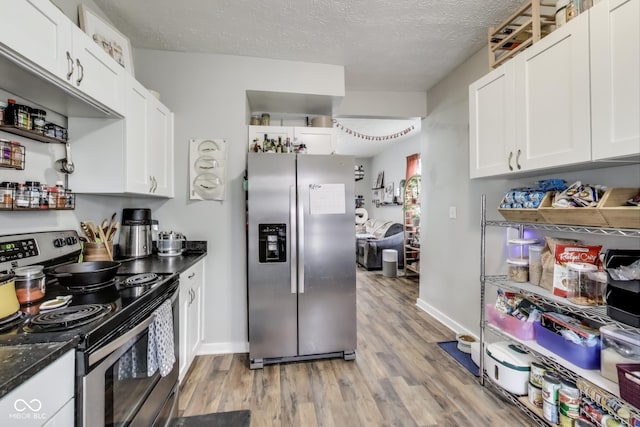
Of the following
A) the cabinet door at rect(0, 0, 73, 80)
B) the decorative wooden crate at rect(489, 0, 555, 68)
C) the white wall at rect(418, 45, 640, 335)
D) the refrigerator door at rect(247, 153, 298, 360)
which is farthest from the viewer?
the white wall at rect(418, 45, 640, 335)

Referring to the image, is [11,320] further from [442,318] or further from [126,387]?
[442,318]

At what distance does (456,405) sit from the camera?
188 centimetres

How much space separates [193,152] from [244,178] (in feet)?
1.60

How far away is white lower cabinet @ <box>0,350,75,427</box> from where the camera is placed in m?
0.69

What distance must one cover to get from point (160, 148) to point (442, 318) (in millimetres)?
3202

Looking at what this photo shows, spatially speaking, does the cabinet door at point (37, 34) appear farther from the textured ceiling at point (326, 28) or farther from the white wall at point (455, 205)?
the white wall at point (455, 205)

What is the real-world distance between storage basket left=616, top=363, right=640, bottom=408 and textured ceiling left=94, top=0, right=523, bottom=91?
7.08 feet

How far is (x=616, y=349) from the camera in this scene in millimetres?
1396

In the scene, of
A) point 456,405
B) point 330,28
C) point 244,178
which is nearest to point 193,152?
point 244,178

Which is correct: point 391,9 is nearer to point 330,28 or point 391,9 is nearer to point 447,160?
point 330,28

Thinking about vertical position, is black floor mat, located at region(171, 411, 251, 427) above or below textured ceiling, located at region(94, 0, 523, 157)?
below

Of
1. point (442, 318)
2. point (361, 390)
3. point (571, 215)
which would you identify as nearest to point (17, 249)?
point (361, 390)

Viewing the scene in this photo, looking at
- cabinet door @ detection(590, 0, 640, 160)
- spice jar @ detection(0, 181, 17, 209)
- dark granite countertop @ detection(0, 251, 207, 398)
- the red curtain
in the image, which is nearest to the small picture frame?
spice jar @ detection(0, 181, 17, 209)

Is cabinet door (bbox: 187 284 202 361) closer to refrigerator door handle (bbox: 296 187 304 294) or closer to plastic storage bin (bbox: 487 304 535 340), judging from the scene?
refrigerator door handle (bbox: 296 187 304 294)
